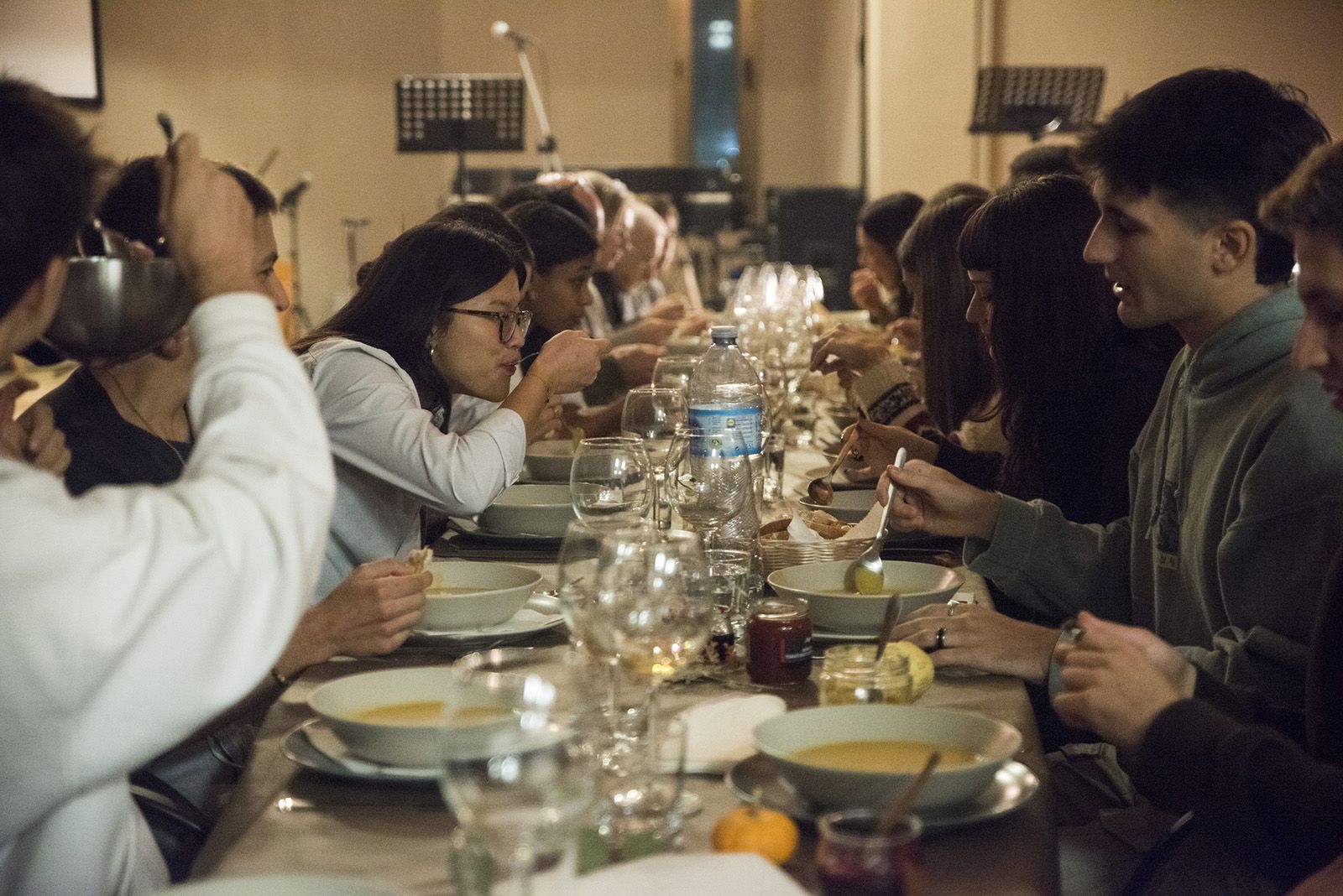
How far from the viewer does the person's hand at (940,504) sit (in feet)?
6.59

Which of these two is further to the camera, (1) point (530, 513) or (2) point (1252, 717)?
(1) point (530, 513)

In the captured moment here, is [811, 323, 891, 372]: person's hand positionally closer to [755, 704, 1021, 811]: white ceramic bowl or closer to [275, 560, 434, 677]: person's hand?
[275, 560, 434, 677]: person's hand

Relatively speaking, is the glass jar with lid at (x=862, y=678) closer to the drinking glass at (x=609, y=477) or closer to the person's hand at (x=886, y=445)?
the drinking glass at (x=609, y=477)

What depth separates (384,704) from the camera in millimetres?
1277

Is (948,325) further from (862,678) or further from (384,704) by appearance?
(384,704)

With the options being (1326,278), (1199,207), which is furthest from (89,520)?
(1199,207)

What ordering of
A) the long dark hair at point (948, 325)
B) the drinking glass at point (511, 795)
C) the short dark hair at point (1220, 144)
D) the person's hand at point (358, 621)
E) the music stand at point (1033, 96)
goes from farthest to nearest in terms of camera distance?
→ the music stand at point (1033, 96), the long dark hair at point (948, 325), the short dark hair at point (1220, 144), the person's hand at point (358, 621), the drinking glass at point (511, 795)

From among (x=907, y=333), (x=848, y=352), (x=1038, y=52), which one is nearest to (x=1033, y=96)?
(x=1038, y=52)

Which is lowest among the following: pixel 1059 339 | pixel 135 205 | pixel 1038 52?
pixel 1059 339

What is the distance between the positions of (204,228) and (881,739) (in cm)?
64

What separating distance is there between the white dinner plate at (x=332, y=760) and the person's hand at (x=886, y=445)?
1.54 m

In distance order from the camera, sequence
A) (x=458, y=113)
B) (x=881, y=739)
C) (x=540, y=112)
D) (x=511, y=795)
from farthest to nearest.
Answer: (x=540, y=112)
(x=458, y=113)
(x=881, y=739)
(x=511, y=795)

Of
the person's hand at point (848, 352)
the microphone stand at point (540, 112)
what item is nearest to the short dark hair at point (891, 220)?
the person's hand at point (848, 352)

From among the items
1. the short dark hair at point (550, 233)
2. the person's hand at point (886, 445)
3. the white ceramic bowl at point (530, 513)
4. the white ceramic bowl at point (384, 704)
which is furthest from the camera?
the short dark hair at point (550, 233)
